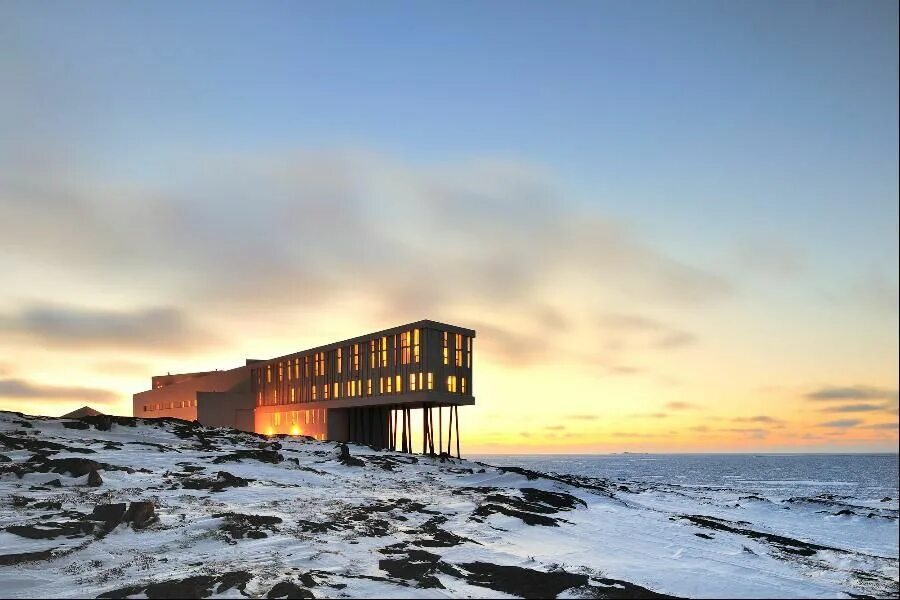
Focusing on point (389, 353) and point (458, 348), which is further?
point (389, 353)

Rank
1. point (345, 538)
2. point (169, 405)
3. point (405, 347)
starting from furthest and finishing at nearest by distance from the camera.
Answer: point (169, 405), point (405, 347), point (345, 538)

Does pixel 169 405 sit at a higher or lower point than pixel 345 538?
lower

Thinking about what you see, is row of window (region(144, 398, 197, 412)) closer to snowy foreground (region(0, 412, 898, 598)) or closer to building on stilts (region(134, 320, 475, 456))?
building on stilts (region(134, 320, 475, 456))

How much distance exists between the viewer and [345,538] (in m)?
21.2

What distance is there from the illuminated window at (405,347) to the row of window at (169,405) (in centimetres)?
4162

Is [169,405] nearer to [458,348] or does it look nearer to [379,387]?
[379,387]

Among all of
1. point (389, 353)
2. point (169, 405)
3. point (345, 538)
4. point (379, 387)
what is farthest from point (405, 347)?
point (345, 538)

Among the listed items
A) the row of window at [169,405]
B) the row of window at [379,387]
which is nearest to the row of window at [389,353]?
the row of window at [379,387]

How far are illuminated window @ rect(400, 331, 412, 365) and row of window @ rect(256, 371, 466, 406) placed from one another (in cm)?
178

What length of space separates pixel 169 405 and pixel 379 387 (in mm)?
49372

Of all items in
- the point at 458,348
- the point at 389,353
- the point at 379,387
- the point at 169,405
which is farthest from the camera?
the point at 169,405

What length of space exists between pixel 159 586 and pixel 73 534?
6828 millimetres

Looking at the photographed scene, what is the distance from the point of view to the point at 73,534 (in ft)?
66.9

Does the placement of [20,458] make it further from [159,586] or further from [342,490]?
[159,586]
